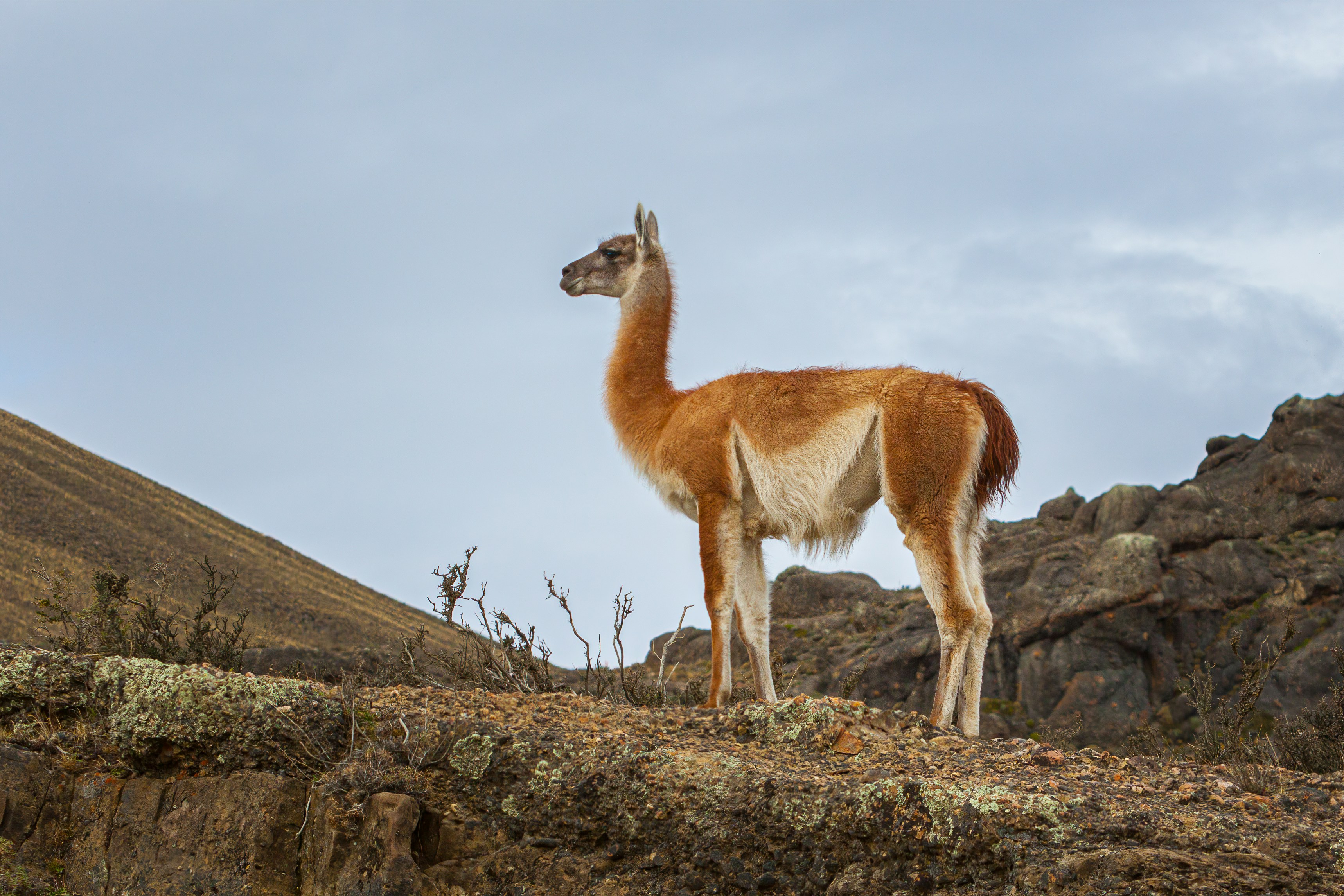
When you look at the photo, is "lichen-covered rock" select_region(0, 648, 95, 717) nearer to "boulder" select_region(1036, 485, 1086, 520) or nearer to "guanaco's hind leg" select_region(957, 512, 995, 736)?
"guanaco's hind leg" select_region(957, 512, 995, 736)

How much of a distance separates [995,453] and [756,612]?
2151 mm

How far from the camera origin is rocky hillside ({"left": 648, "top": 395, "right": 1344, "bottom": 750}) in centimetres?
1925

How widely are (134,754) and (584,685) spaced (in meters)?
2.97

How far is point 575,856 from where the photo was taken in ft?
17.4

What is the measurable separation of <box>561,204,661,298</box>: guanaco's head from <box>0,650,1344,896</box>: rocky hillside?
5200mm

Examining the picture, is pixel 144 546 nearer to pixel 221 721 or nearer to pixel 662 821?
pixel 221 721

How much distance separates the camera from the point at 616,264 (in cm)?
1066

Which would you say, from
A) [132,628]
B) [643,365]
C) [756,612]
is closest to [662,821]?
[756,612]

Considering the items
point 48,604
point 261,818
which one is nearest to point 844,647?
point 48,604

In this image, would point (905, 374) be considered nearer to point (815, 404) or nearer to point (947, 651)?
point (815, 404)

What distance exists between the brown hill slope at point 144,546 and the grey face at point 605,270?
26.6 m

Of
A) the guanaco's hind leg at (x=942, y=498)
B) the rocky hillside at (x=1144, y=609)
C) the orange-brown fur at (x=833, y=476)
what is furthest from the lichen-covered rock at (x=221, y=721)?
the rocky hillside at (x=1144, y=609)

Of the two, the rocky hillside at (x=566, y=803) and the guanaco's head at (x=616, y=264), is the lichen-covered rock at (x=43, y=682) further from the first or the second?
Answer: the guanaco's head at (x=616, y=264)

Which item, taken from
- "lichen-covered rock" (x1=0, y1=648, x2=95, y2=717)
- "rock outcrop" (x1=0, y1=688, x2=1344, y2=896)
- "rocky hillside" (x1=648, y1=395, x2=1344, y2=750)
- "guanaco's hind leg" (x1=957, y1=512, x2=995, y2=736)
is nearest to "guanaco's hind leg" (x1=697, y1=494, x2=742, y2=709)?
"guanaco's hind leg" (x1=957, y1=512, x2=995, y2=736)
